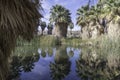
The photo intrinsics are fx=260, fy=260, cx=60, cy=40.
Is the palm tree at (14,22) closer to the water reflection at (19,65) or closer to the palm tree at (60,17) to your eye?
the water reflection at (19,65)

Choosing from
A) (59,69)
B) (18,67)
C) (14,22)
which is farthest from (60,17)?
(14,22)

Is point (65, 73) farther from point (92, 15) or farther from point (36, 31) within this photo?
point (92, 15)

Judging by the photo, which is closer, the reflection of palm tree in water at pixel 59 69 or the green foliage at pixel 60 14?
the reflection of palm tree in water at pixel 59 69

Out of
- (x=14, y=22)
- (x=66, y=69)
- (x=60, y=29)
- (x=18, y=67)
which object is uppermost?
(x=60, y=29)

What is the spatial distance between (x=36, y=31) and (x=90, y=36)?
58.6 metres

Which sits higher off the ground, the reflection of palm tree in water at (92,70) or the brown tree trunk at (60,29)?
the brown tree trunk at (60,29)

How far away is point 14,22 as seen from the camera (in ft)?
11.5

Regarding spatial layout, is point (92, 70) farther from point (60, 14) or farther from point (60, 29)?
point (60, 29)

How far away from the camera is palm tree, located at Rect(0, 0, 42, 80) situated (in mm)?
3480

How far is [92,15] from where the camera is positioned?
57.9 meters

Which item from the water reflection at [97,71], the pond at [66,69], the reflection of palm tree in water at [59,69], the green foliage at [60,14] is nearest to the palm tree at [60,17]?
the green foliage at [60,14]

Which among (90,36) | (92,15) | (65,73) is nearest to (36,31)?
(65,73)

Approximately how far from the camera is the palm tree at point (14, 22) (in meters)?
3.48

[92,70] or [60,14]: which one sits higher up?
[60,14]
